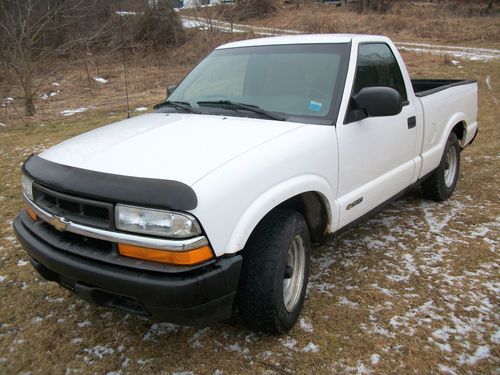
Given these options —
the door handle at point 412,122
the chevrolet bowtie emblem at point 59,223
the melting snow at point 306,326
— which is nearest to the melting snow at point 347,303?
the melting snow at point 306,326

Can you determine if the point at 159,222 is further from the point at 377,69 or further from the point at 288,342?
the point at 377,69

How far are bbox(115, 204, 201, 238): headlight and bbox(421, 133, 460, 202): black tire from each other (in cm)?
327

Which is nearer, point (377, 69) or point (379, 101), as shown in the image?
point (379, 101)

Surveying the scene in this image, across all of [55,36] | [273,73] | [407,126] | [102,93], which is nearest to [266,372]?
[273,73]

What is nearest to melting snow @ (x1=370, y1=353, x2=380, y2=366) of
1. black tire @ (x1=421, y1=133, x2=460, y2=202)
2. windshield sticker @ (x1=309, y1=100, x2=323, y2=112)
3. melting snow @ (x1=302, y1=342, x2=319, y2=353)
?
melting snow @ (x1=302, y1=342, x2=319, y2=353)

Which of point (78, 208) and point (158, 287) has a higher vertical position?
point (78, 208)

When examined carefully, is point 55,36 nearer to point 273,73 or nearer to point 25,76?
point 25,76

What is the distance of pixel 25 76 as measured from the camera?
11789 millimetres

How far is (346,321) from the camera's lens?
2.76 metres

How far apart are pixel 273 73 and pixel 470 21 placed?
2844 cm

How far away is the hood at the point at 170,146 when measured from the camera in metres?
2.21

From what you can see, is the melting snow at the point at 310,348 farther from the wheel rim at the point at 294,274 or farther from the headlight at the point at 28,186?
the headlight at the point at 28,186

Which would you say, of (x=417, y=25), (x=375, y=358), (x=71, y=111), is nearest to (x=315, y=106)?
(x=375, y=358)

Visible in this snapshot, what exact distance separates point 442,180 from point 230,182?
3201 millimetres
